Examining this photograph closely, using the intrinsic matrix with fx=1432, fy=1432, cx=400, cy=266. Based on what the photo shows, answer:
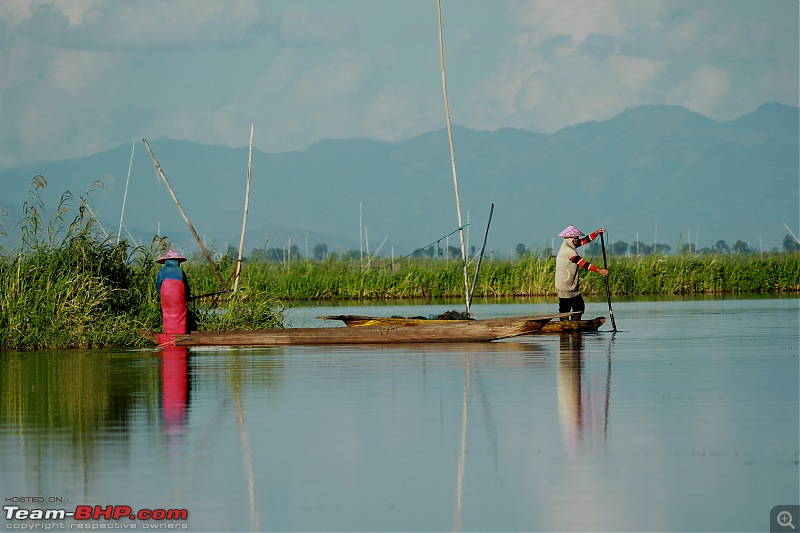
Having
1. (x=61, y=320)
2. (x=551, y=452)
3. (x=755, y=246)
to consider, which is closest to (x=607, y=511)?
(x=551, y=452)

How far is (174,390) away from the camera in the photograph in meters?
12.9

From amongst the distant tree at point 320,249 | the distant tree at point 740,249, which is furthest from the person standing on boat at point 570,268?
the distant tree at point 320,249

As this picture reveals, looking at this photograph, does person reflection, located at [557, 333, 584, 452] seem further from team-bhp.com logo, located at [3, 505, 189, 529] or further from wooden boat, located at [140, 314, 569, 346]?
team-bhp.com logo, located at [3, 505, 189, 529]

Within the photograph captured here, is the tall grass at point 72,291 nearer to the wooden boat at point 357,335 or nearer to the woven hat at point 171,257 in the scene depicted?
the wooden boat at point 357,335

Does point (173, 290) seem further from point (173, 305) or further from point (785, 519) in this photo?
point (785, 519)

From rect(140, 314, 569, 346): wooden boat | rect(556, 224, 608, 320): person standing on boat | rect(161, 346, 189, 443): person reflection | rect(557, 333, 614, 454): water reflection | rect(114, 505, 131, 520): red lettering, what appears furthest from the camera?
rect(556, 224, 608, 320): person standing on boat

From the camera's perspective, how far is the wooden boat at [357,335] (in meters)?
17.8

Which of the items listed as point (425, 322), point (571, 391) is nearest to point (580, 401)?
point (571, 391)

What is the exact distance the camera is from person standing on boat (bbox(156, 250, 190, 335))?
56.9 ft

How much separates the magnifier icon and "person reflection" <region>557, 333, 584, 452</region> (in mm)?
1906

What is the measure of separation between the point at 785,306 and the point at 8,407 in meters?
19.7

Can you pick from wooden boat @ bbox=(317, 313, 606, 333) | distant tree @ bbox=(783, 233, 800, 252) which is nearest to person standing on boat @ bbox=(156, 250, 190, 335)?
wooden boat @ bbox=(317, 313, 606, 333)

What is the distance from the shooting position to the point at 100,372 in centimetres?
1509

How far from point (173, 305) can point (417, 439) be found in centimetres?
847
